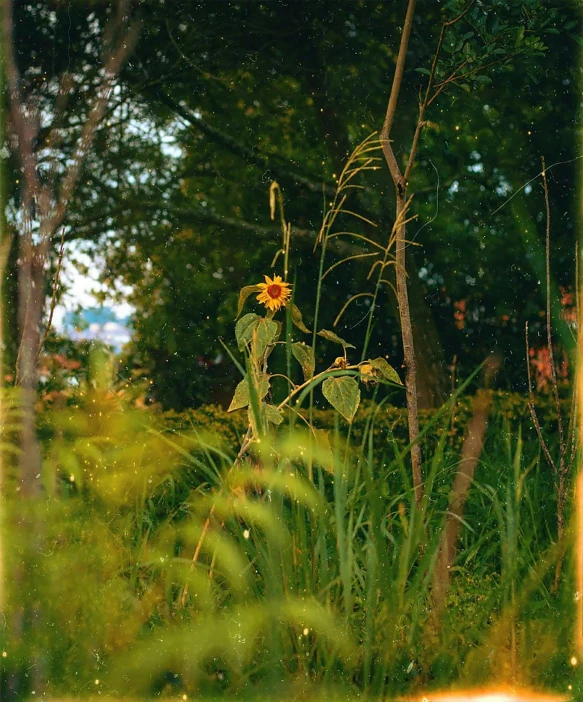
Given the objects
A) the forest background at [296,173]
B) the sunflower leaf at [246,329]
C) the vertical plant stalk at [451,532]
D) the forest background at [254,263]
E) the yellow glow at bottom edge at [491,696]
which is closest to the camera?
the yellow glow at bottom edge at [491,696]

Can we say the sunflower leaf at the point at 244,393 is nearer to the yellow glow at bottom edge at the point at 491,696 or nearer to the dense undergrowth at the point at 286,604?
the dense undergrowth at the point at 286,604

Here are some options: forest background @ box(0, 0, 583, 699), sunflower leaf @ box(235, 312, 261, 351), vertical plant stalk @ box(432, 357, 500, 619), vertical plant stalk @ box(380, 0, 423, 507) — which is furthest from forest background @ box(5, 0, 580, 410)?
sunflower leaf @ box(235, 312, 261, 351)

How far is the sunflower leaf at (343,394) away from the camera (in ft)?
7.41

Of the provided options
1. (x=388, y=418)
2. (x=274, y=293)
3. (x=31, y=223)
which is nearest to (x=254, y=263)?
(x=388, y=418)

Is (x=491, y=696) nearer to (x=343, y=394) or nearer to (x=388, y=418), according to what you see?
(x=343, y=394)

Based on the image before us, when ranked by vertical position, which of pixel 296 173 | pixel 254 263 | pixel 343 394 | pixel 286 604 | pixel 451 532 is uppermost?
pixel 296 173

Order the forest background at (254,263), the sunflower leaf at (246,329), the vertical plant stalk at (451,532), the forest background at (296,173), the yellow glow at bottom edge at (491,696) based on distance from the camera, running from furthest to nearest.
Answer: the forest background at (296,173) → the forest background at (254,263) → the sunflower leaf at (246,329) → the vertical plant stalk at (451,532) → the yellow glow at bottom edge at (491,696)

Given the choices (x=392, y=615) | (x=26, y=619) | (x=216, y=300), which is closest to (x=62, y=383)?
(x=216, y=300)

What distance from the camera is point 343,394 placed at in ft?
7.48

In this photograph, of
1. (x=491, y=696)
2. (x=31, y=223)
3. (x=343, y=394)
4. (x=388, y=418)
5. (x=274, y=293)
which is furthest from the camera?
(x=388, y=418)

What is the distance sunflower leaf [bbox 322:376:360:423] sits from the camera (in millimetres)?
2260

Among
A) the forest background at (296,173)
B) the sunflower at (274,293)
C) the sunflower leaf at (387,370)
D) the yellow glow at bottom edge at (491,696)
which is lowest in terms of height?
the yellow glow at bottom edge at (491,696)

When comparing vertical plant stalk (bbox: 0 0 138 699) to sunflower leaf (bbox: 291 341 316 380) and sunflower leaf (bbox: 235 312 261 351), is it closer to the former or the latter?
sunflower leaf (bbox: 235 312 261 351)

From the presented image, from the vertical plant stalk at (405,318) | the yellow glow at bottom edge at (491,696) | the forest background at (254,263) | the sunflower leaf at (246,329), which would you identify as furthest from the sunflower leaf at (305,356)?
the yellow glow at bottom edge at (491,696)
